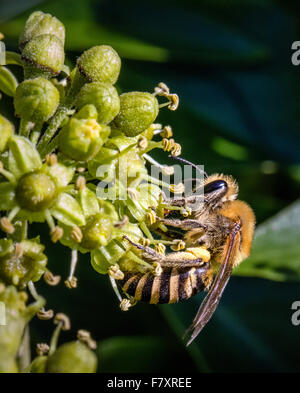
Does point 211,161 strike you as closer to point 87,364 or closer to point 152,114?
point 152,114

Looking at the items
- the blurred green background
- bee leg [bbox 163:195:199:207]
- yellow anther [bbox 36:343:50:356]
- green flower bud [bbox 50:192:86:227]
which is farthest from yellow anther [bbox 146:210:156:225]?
the blurred green background

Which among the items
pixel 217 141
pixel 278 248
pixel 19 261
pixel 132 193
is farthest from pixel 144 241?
pixel 217 141

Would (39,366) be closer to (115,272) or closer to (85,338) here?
(85,338)

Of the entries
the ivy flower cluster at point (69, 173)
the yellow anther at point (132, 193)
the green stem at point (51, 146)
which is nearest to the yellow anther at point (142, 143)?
the ivy flower cluster at point (69, 173)

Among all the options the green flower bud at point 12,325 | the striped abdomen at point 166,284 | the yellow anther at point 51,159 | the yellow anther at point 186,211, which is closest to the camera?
the green flower bud at point 12,325

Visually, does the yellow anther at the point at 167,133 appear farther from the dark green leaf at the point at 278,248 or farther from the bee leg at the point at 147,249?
the dark green leaf at the point at 278,248

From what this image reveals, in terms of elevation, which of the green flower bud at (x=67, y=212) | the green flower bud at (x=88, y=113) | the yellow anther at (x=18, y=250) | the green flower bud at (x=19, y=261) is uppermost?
the green flower bud at (x=88, y=113)

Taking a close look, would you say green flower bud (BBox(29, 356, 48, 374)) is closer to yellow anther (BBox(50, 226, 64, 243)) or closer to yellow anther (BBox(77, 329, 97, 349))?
yellow anther (BBox(77, 329, 97, 349))
